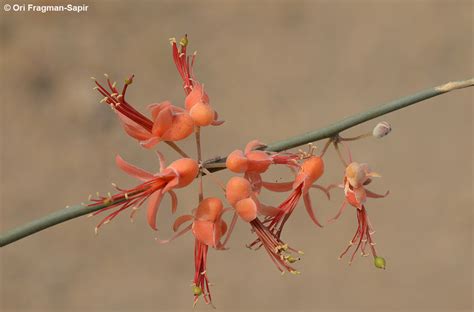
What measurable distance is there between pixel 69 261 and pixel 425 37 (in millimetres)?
3024

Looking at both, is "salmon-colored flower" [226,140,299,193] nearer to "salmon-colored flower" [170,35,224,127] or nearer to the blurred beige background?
"salmon-colored flower" [170,35,224,127]

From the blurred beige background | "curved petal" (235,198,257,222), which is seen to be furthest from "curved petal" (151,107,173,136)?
the blurred beige background

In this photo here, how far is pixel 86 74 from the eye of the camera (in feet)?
15.3

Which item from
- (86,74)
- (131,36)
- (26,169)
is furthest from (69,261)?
(131,36)

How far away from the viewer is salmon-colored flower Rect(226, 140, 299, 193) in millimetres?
1557

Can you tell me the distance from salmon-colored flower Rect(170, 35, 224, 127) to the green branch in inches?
4.4

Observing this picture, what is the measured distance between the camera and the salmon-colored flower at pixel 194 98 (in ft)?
5.37

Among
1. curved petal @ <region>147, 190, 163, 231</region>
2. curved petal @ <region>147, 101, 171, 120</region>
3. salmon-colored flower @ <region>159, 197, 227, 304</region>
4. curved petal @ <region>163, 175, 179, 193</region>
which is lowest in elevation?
salmon-colored flower @ <region>159, 197, 227, 304</region>

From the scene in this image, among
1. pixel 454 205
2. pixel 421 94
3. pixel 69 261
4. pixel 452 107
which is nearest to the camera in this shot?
pixel 421 94

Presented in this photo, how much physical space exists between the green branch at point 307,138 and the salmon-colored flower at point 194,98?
0.37 ft

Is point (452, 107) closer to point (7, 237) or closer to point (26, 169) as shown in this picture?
point (26, 169)

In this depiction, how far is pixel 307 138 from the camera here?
5.11 ft

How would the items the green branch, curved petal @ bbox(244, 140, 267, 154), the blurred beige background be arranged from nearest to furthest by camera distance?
the green branch
curved petal @ bbox(244, 140, 267, 154)
the blurred beige background

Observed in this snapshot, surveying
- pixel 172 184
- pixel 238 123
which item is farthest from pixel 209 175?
pixel 238 123
